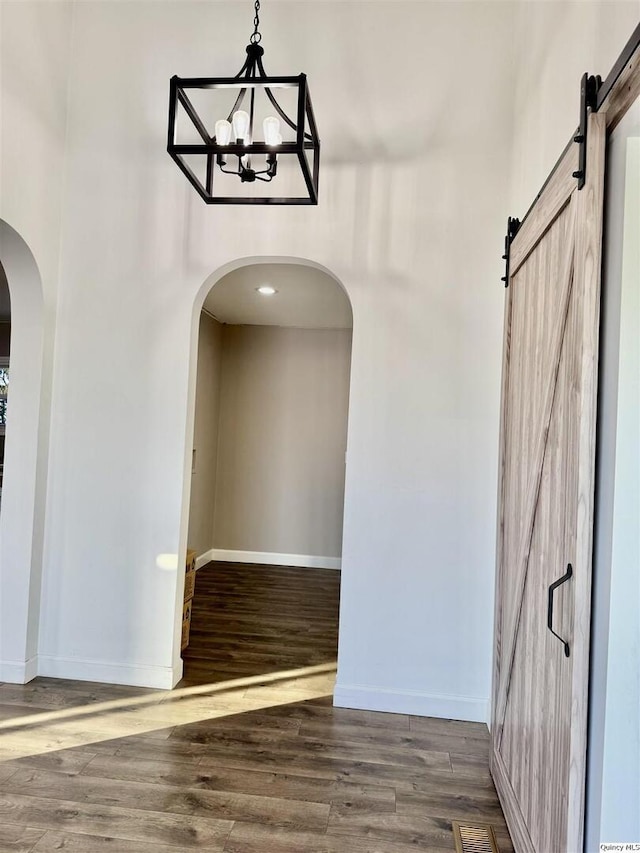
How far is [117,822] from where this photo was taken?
6.71 ft

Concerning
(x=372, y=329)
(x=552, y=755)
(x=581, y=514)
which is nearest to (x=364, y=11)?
(x=372, y=329)

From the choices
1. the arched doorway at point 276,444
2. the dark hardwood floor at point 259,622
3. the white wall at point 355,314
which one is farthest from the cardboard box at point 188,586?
the arched doorway at point 276,444

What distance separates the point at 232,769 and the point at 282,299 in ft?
13.0

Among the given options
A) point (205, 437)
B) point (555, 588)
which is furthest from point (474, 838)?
point (205, 437)

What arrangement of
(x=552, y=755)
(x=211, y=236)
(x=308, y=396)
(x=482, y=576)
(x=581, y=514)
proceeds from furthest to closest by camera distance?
(x=308, y=396), (x=211, y=236), (x=482, y=576), (x=552, y=755), (x=581, y=514)

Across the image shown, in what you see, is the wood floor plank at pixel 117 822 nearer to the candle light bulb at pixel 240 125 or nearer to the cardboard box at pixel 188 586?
the cardboard box at pixel 188 586

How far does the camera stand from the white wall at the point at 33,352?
10.1ft

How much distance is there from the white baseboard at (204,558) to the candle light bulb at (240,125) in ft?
16.1

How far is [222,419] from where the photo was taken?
6.69m

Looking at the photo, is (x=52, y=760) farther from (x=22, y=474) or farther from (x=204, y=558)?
(x=204, y=558)

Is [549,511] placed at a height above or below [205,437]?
below

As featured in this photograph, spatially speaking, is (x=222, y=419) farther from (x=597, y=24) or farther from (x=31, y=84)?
(x=597, y=24)

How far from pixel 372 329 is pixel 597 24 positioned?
1.64 meters

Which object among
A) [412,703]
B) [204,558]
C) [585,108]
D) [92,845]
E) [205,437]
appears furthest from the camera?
[204,558]
